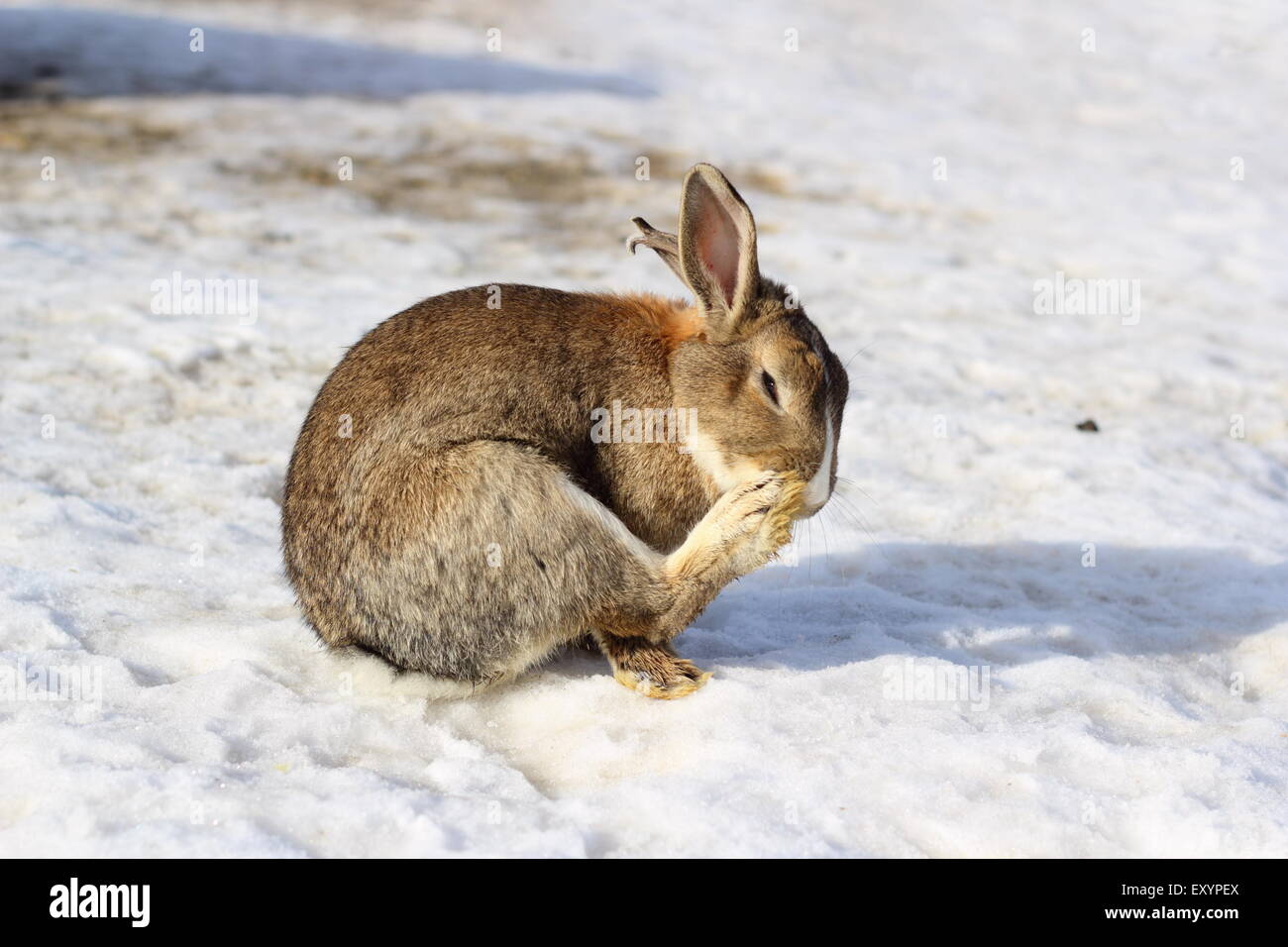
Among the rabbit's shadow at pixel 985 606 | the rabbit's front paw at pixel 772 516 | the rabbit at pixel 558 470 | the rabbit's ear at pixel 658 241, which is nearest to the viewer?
the rabbit at pixel 558 470

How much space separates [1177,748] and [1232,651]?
1257mm

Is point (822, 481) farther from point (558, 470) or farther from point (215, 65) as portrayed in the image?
point (215, 65)

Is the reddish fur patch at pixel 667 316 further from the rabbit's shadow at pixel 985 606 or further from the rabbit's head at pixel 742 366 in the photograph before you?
the rabbit's shadow at pixel 985 606

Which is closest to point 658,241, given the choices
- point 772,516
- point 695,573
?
point 772,516

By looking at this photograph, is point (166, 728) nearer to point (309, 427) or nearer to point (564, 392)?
point (309, 427)

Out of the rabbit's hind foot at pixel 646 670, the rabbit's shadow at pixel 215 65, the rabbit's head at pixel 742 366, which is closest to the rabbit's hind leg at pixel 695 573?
the rabbit's hind foot at pixel 646 670

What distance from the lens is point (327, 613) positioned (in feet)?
14.3

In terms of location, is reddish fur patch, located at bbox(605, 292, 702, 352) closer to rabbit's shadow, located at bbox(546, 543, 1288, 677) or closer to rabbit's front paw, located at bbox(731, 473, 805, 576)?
rabbit's front paw, located at bbox(731, 473, 805, 576)

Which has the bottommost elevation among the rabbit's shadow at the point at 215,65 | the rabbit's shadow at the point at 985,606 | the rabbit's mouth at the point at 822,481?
the rabbit's shadow at the point at 985,606

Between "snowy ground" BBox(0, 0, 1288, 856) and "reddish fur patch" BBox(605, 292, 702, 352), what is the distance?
1177 millimetres

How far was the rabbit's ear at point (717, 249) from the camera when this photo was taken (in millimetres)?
4352

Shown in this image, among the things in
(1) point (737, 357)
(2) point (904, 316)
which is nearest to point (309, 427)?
(1) point (737, 357)

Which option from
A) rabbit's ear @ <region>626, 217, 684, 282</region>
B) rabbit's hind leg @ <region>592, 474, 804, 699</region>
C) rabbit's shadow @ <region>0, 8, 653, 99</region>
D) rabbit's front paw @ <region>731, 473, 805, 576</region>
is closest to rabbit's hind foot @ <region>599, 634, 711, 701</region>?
rabbit's hind leg @ <region>592, 474, 804, 699</region>

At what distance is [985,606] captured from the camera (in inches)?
226
